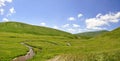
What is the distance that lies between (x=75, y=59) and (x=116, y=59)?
771 cm

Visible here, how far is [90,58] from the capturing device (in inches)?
1636

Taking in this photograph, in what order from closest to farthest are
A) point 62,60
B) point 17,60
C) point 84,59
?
1. point 84,59
2. point 62,60
3. point 17,60

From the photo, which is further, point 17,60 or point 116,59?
point 17,60

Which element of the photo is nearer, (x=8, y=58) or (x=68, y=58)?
(x=68, y=58)

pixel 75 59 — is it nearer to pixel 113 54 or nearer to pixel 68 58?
pixel 68 58

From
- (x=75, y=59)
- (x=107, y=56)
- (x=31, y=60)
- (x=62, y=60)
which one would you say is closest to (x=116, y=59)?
(x=107, y=56)

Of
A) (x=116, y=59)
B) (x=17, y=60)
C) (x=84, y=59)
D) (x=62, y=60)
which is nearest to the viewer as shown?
(x=116, y=59)

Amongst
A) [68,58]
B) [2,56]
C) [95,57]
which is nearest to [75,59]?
[68,58]

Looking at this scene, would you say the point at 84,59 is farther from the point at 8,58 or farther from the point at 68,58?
the point at 8,58

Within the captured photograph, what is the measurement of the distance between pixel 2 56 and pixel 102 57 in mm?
39897

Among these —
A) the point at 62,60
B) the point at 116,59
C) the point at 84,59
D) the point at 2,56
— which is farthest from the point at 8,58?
the point at 116,59

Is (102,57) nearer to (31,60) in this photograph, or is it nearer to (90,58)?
(90,58)

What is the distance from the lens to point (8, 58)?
2840 inches

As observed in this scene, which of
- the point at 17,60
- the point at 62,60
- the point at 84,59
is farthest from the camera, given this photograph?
the point at 17,60
